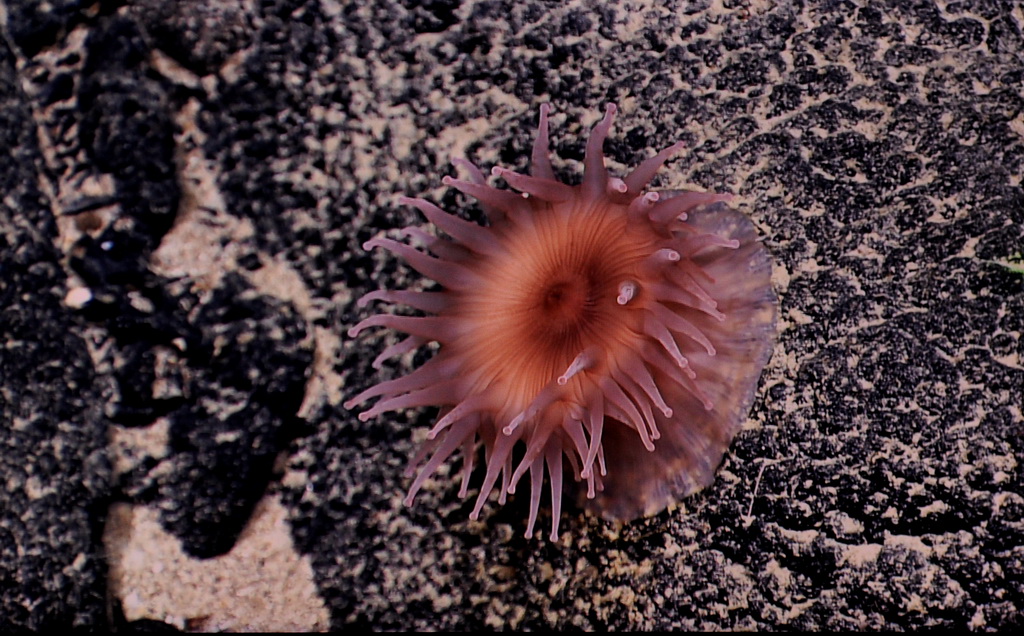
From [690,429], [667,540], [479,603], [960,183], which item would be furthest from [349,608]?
[960,183]

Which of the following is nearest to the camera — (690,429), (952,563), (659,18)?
(952,563)

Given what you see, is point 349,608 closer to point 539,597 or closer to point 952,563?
point 539,597

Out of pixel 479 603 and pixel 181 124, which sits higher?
pixel 181 124

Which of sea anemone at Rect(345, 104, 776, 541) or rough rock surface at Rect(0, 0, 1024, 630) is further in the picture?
rough rock surface at Rect(0, 0, 1024, 630)

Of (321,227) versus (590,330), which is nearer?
(590,330)
